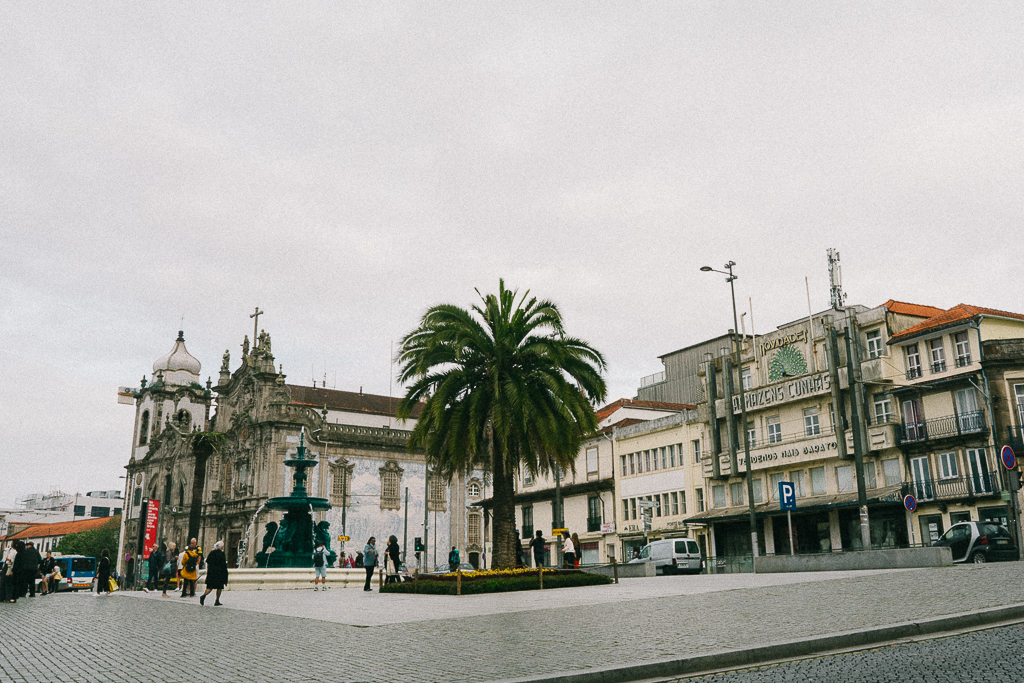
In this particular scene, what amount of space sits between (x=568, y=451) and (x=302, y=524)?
14478 mm

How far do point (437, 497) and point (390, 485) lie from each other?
4.13m

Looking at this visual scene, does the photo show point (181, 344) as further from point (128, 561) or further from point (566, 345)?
point (566, 345)

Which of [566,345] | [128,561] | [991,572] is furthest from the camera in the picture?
[128,561]

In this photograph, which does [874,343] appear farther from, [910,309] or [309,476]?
[309,476]

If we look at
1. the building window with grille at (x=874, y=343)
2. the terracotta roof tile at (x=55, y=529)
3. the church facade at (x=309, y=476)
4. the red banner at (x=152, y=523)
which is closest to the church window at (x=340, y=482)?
the church facade at (x=309, y=476)

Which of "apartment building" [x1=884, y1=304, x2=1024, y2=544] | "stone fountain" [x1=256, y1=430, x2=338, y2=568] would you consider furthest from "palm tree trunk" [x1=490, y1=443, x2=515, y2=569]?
"apartment building" [x1=884, y1=304, x2=1024, y2=544]

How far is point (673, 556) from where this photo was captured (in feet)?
116

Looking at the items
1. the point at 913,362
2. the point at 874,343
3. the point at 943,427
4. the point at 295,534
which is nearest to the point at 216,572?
the point at 295,534

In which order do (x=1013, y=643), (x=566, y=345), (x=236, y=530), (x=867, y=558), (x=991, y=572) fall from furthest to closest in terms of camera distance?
(x=236, y=530) < (x=566, y=345) < (x=867, y=558) < (x=991, y=572) < (x=1013, y=643)

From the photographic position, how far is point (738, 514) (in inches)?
1848

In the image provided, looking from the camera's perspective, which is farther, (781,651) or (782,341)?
(782,341)

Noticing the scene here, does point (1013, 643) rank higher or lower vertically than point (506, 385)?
lower

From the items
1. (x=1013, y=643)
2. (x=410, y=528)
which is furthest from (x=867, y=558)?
(x=410, y=528)

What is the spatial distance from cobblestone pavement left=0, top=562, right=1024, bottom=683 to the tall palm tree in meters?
7.09
